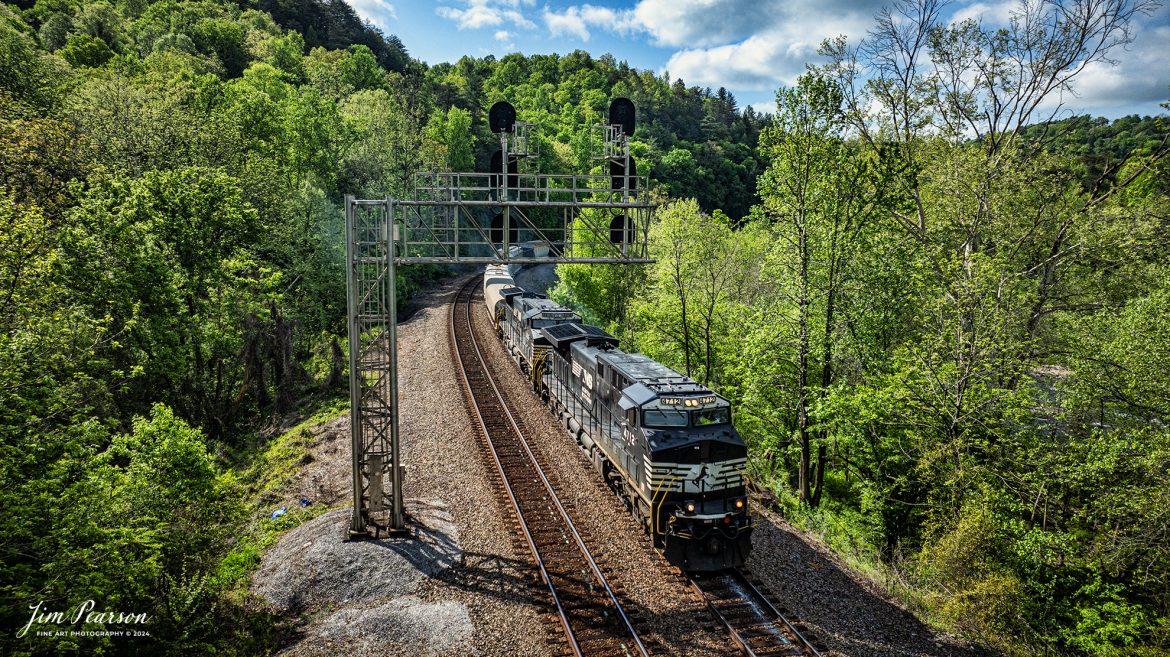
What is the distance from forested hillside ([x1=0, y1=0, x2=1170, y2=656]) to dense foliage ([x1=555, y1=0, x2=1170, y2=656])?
0.12 metres

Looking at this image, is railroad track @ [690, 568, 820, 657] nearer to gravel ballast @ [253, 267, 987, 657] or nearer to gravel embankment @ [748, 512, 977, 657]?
gravel ballast @ [253, 267, 987, 657]

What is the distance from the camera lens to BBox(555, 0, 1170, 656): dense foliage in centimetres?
1352

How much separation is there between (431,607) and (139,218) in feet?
61.9

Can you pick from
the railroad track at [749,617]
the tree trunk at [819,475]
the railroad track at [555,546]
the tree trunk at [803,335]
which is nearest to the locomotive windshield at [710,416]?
the railroad track at [749,617]

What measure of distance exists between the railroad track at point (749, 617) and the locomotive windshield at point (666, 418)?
3584 millimetres

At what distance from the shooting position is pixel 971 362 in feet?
49.5

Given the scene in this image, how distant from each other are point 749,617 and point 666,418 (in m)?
4.61

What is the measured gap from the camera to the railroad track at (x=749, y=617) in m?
11.4

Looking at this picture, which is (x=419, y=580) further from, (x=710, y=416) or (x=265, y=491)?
(x=265, y=491)

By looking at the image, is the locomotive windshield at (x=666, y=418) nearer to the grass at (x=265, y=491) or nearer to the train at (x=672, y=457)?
the train at (x=672, y=457)

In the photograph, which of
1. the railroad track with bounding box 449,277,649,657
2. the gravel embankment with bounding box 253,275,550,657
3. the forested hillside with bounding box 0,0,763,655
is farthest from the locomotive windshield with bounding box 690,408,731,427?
the forested hillside with bounding box 0,0,763,655

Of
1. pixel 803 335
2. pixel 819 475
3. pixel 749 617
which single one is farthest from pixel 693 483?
pixel 819 475

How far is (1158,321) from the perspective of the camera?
16141 millimetres

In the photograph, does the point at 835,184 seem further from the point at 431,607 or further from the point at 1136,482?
the point at 431,607
